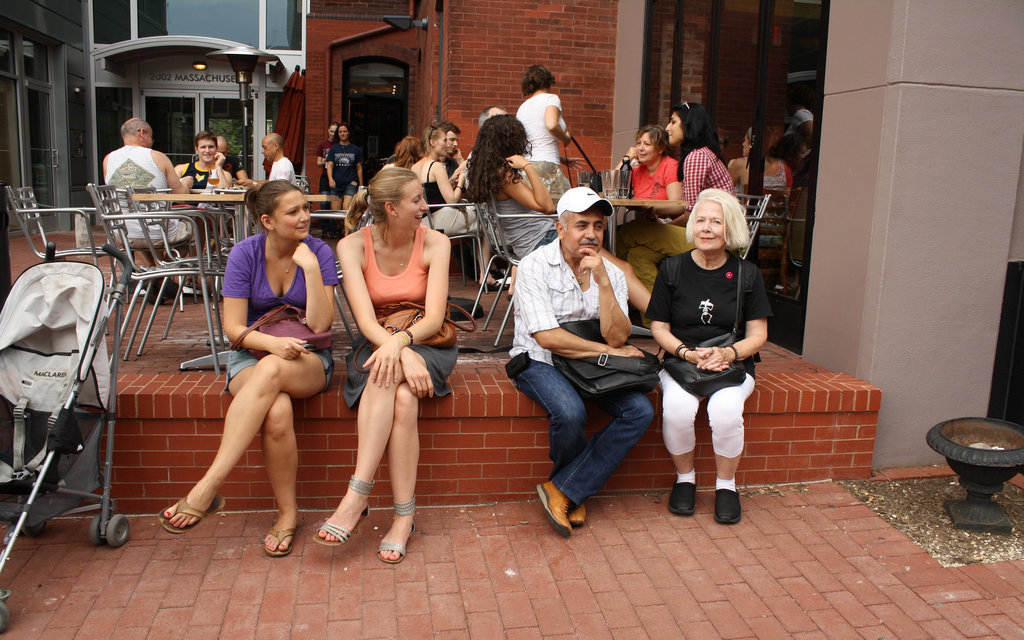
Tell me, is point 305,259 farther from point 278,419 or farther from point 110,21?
point 110,21

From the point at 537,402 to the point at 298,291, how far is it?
3.69 ft

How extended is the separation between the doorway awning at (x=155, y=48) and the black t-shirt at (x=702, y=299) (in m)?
15.5

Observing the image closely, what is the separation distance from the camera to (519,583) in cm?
314

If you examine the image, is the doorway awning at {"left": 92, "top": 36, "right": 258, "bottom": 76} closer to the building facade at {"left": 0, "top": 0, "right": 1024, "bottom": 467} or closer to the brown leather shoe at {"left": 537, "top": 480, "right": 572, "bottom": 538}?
the building facade at {"left": 0, "top": 0, "right": 1024, "bottom": 467}

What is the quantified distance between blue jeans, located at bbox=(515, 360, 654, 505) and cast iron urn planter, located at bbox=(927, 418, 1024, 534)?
135cm

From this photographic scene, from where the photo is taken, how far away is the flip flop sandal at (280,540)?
3.28m

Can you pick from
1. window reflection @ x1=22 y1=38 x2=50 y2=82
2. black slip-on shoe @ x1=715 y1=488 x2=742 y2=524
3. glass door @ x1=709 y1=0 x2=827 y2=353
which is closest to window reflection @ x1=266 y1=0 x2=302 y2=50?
window reflection @ x1=22 y1=38 x2=50 y2=82

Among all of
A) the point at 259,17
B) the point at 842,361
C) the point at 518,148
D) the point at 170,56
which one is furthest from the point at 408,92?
the point at 842,361

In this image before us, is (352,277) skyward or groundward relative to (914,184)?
groundward

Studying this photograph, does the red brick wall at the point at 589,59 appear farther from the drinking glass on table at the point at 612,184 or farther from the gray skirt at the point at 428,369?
the gray skirt at the point at 428,369

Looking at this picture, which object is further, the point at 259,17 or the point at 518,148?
the point at 259,17

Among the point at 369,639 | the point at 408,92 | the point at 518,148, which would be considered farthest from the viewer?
the point at 408,92

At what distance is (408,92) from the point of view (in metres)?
17.7

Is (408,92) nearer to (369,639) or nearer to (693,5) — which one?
(693,5)
